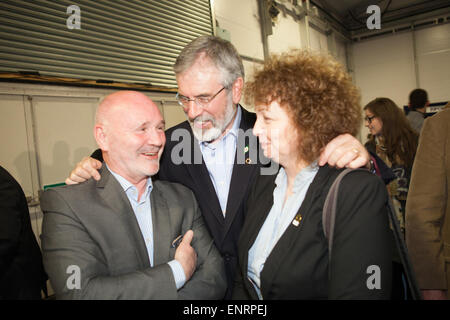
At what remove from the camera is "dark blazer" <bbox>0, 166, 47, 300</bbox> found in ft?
Result: 4.95

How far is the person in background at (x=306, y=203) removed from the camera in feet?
3.91

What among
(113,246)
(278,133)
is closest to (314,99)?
(278,133)

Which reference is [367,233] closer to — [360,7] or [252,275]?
[252,275]

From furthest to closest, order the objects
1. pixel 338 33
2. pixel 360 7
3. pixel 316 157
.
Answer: pixel 338 33, pixel 360 7, pixel 316 157

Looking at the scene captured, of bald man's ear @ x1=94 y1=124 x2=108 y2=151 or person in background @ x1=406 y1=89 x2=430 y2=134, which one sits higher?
person in background @ x1=406 y1=89 x2=430 y2=134

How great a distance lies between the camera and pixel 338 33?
10.9 m

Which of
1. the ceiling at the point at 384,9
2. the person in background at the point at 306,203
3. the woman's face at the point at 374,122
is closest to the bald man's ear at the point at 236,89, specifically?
the person in background at the point at 306,203

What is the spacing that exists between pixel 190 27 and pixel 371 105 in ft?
10.3

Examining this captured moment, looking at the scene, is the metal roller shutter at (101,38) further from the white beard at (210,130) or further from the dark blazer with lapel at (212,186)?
the white beard at (210,130)

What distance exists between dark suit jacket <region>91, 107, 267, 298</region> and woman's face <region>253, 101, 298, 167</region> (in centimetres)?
47

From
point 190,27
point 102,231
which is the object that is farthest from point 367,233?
point 190,27

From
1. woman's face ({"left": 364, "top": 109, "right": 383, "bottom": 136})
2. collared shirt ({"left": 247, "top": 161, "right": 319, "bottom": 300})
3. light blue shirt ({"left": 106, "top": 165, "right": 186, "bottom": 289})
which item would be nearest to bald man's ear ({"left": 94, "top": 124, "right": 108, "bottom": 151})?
light blue shirt ({"left": 106, "top": 165, "right": 186, "bottom": 289})

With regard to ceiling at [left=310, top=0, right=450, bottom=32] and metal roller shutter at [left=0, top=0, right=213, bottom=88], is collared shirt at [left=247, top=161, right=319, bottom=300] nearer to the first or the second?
metal roller shutter at [left=0, top=0, right=213, bottom=88]

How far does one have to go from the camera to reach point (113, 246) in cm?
156
